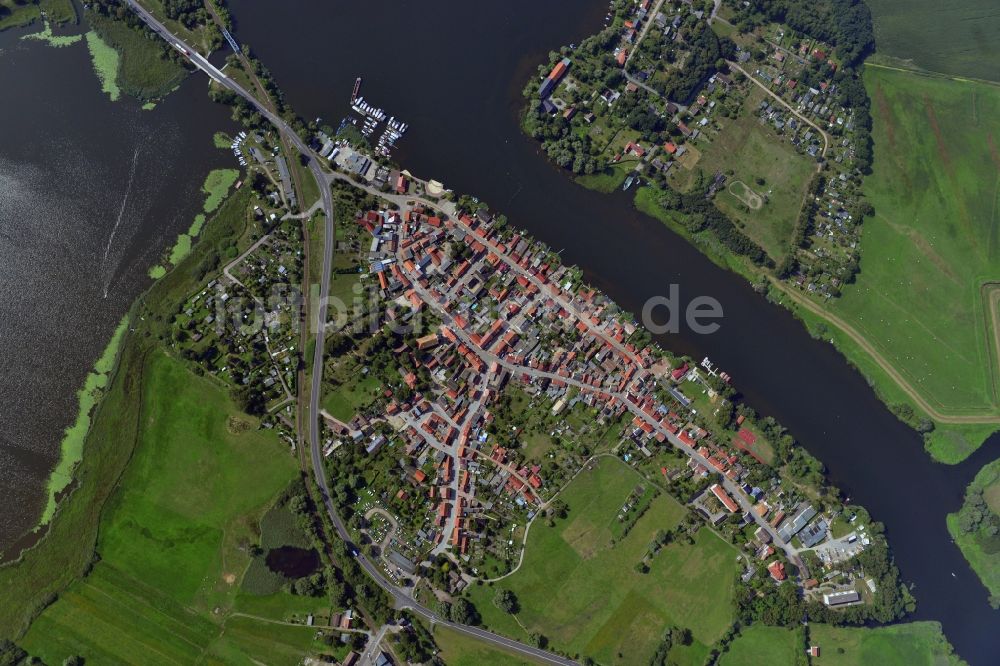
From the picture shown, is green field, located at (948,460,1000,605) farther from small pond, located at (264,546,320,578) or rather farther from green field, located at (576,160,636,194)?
small pond, located at (264,546,320,578)

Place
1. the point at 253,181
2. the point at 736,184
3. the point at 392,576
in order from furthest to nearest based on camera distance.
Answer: the point at 736,184, the point at 253,181, the point at 392,576

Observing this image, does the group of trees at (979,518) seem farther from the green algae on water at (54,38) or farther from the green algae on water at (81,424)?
the green algae on water at (54,38)

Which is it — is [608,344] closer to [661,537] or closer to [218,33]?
[661,537]

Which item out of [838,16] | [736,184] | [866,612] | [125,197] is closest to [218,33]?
[125,197]

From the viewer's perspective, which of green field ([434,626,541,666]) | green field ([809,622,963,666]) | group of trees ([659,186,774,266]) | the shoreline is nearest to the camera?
green field ([434,626,541,666])

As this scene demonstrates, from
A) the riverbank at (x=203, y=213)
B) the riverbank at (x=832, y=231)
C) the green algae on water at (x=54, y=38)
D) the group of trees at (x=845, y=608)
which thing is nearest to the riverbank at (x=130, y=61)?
the green algae on water at (x=54, y=38)

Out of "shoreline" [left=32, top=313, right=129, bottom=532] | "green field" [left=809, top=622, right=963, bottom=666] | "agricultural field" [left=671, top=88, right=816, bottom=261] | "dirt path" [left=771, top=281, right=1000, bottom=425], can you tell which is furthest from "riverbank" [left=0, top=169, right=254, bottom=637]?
"green field" [left=809, top=622, right=963, bottom=666]

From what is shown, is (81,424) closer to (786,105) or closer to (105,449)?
(105,449)
